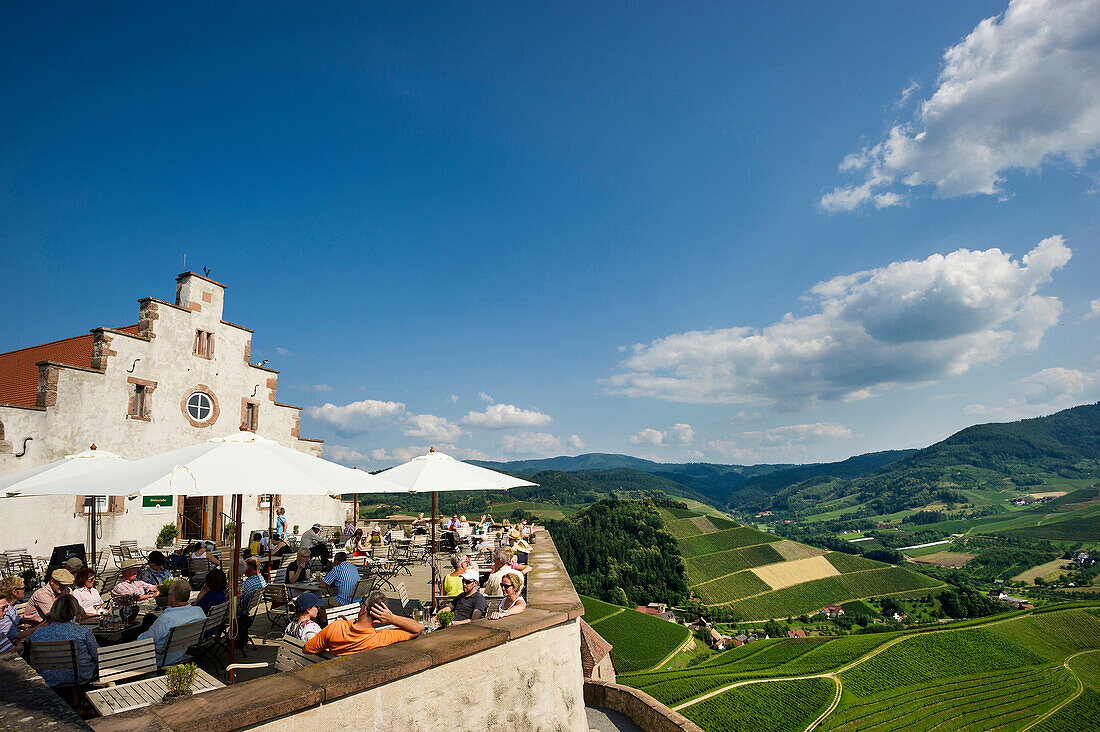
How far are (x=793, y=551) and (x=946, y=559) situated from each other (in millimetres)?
53656

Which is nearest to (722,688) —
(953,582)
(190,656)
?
(190,656)

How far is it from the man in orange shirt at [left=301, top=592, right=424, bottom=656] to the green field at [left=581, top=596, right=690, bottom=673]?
60391 mm

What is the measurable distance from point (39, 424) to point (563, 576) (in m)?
17.7

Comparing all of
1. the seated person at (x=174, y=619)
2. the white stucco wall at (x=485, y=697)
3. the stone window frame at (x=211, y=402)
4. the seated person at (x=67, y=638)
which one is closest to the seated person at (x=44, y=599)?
the seated person at (x=174, y=619)

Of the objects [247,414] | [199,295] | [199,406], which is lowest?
[247,414]

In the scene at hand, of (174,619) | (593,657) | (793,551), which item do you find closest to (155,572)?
(174,619)

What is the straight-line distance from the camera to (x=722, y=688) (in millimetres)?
50219

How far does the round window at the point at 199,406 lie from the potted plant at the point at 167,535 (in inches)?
157

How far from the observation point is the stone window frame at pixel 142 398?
63.3ft

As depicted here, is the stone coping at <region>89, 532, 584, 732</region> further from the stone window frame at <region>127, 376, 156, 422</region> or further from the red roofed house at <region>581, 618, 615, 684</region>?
the stone window frame at <region>127, 376, 156, 422</region>

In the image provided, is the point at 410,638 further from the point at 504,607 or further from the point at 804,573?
the point at 804,573

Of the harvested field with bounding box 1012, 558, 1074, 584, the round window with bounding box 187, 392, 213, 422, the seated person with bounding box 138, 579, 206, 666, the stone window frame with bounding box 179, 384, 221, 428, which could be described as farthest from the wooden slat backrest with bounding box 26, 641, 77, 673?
the harvested field with bounding box 1012, 558, 1074, 584

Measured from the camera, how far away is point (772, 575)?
11775cm

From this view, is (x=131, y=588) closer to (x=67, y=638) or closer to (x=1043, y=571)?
(x=67, y=638)
